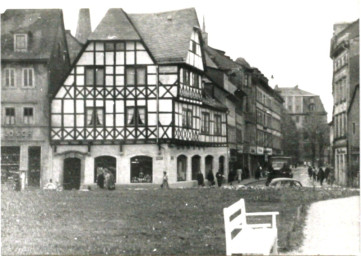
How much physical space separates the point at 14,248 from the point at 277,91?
5822mm

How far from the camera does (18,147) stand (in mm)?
14828

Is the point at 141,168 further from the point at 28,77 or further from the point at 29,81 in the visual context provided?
the point at 28,77

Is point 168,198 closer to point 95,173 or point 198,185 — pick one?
point 198,185

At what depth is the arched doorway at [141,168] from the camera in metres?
22.6

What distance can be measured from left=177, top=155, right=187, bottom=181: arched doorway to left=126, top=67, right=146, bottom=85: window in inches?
126

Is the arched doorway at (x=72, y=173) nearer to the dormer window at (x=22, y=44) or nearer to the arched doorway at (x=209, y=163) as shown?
the arched doorway at (x=209, y=163)

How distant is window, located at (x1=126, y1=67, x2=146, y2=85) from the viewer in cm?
2253

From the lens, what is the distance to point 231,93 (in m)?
24.1

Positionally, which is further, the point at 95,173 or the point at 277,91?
the point at 95,173

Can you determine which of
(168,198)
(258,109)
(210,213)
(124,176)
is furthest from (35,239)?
(124,176)

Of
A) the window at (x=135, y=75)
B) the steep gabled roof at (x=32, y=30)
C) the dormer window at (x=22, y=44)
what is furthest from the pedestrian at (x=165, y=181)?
the dormer window at (x=22, y=44)

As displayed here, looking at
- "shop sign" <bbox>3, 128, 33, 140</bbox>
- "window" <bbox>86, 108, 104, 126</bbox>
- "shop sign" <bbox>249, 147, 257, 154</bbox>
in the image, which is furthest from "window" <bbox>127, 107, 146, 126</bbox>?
"shop sign" <bbox>3, 128, 33, 140</bbox>

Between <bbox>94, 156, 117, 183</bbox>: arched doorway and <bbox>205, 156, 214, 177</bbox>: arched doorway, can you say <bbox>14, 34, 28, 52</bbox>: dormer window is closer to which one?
<bbox>205, 156, 214, 177</bbox>: arched doorway

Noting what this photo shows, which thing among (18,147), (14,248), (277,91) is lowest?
(14,248)
